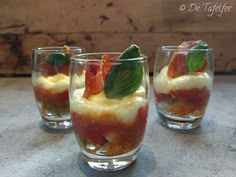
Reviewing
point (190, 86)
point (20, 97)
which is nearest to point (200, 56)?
point (190, 86)

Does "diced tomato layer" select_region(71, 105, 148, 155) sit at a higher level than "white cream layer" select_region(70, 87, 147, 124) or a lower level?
lower

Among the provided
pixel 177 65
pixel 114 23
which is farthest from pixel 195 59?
pixel 114 23

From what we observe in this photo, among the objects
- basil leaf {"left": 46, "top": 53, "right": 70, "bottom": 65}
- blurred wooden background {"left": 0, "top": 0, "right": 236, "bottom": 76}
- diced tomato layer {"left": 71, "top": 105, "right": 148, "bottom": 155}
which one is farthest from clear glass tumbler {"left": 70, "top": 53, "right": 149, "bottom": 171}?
blurred wooden background {"left": 0, "top": 0, "right": 236, "bottom": 76}

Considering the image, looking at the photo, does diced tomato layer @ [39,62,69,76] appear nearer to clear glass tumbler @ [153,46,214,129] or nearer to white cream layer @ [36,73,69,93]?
Result: white cream layer @ [36,73,69,93]

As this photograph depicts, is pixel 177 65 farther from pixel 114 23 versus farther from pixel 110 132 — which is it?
pixel 114 23

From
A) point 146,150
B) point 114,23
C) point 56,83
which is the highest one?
point 114,23

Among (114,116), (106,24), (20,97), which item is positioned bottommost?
(20,97)

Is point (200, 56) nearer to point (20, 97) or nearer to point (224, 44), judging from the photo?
point (20, 97)
